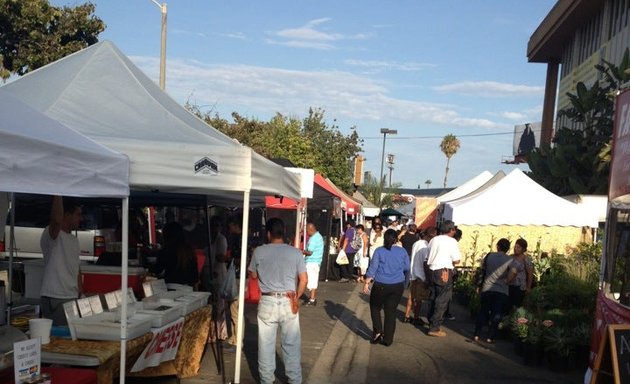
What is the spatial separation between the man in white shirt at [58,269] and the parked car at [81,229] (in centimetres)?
769

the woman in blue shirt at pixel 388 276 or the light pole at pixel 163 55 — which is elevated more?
the light pole at pixel 163 55

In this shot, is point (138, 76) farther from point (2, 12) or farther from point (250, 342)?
point (2, 12)

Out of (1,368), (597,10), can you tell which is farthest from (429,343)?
(597,10)

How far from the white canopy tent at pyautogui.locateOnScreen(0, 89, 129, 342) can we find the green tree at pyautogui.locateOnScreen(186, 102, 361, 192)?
24.7m

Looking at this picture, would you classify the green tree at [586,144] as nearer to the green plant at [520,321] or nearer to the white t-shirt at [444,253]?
the white t-shirt at [444,253]

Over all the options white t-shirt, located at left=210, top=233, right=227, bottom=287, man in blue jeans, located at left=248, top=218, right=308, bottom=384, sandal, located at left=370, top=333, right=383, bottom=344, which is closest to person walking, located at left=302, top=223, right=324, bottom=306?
sandal, located at left=370, top=333, right=383, bottom=344

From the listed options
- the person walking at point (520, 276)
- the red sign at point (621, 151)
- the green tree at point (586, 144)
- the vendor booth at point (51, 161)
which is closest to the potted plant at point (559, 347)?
the person walking at point (520, 276)

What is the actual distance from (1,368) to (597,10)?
34838 mm

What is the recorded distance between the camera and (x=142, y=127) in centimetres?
688

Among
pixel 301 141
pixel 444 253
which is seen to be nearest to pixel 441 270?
pixel 444 253

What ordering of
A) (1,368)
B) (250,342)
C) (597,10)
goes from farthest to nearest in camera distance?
(597,10), (250,342), (1,368)

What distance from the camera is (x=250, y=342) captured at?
10.0 metres

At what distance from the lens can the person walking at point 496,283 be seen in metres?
10.8

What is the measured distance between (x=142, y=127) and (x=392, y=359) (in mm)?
4891
